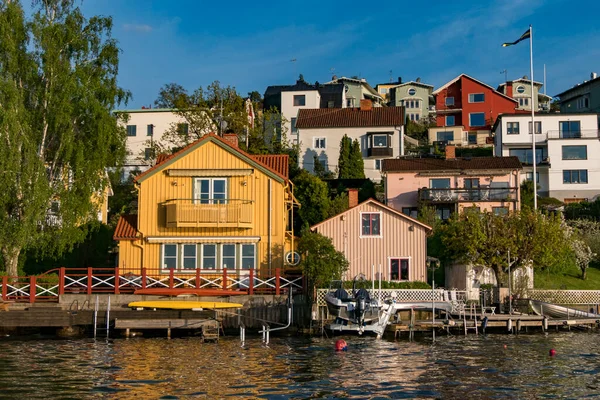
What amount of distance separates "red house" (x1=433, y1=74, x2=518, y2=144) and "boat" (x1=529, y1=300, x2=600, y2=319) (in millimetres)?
56974

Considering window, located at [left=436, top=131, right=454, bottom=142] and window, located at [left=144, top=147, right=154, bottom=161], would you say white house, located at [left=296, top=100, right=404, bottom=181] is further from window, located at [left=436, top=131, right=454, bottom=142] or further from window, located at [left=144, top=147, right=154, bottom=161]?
window, located at [left=436, top=131, right=454, bottom=142]

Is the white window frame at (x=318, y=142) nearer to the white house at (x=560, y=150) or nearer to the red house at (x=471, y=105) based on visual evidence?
the white house at (x=560, y=150)

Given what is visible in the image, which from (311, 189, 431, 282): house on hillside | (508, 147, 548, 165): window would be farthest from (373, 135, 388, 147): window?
(311, 189, 431, 282): house on hillside

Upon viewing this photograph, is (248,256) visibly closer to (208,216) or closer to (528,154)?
(208,216)

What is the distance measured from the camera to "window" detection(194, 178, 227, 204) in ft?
140

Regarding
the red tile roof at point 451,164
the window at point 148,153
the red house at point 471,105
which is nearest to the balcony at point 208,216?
the red tile roof at point 451,164

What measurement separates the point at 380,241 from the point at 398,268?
72.8 inches

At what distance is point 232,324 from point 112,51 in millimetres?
17190

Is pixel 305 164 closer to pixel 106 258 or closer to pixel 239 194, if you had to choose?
pixel 106 258

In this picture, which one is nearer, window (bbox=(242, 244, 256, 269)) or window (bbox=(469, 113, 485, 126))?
window (bbox=(242, 244, 256, 269))

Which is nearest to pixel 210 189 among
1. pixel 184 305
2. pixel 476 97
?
pixel 184 305

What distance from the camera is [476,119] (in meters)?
95.7

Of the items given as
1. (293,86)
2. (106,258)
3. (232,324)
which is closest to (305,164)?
(293,86)

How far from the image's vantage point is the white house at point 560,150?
240 ft
